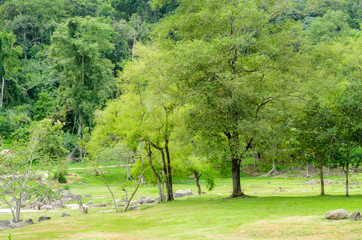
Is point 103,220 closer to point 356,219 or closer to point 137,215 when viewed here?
point 137,215

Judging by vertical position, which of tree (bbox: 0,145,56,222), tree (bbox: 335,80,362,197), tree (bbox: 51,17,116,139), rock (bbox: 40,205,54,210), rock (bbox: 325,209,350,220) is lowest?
rock (bbox: 40,205,54,210)

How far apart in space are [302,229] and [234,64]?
46.2 ft

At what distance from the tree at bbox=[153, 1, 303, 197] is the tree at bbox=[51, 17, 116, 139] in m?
44.5

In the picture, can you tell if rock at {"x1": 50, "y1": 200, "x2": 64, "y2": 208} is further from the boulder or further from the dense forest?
the dense forest

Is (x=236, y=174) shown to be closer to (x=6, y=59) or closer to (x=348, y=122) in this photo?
(x=348, y=122)

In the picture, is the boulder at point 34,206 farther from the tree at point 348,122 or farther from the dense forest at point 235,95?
the tree at point 348,122

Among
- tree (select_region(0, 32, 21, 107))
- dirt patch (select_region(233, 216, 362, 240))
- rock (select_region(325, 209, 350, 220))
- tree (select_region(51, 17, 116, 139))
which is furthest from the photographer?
tree (select_region(0, 32, 21, 107))

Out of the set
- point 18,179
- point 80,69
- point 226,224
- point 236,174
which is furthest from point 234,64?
point 80,69

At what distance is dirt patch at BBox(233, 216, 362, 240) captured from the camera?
11.8 metres

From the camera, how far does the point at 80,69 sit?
227ft

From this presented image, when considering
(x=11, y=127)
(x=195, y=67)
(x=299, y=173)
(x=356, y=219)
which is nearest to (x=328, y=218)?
(x=356, y=219)

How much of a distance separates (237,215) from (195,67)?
9626 millimetres

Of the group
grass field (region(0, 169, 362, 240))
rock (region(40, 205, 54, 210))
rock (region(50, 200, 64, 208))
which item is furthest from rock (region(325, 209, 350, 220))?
rock (region(50, 200, 64, 208))

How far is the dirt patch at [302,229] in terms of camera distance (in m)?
11.8
